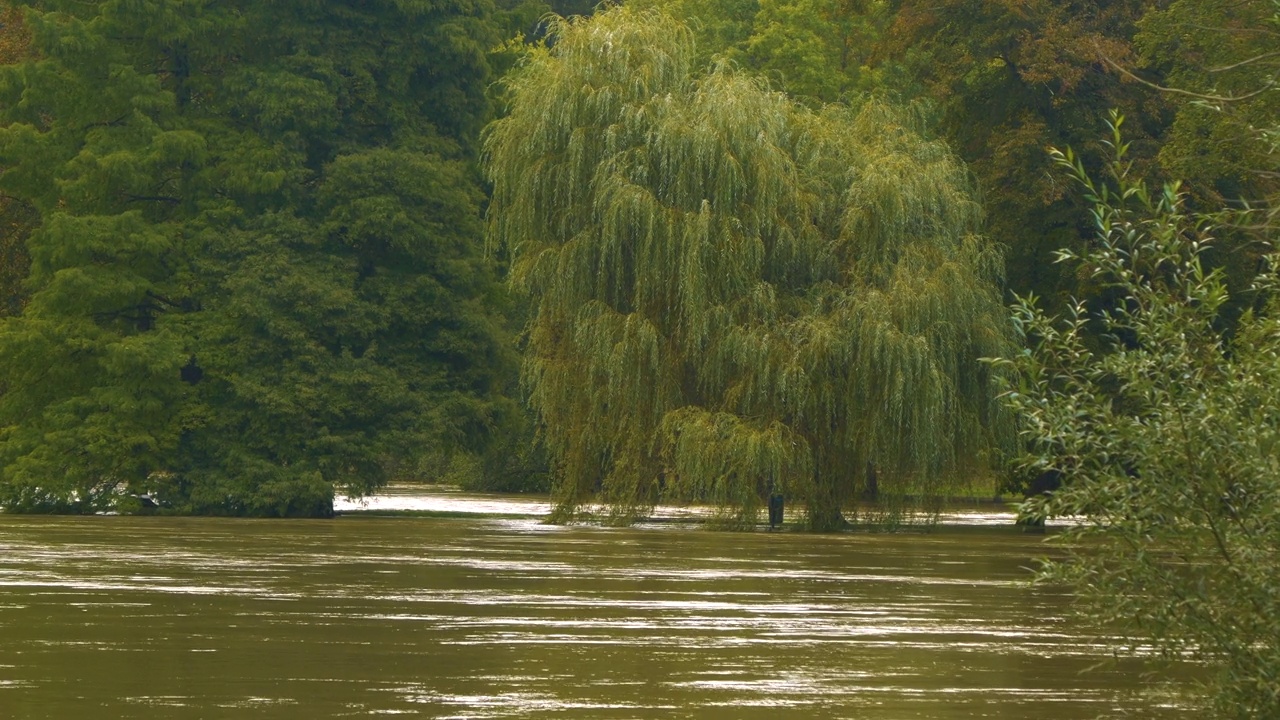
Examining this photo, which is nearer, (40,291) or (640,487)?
(640,487)

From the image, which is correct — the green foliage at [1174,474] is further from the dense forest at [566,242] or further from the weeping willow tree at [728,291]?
the weeping willow tree at [728,291]

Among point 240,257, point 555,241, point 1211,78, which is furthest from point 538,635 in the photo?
point 240,257

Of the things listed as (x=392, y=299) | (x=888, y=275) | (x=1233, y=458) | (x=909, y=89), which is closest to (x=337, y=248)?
(x=392, y=299)

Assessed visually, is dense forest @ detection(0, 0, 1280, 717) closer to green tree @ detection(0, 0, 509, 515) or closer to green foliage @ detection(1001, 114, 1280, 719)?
green tree @ detection(0, 0, 509, 515)

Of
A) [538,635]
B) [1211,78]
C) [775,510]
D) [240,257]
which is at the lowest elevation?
[538,635]

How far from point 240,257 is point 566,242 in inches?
407

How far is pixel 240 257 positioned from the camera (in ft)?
133

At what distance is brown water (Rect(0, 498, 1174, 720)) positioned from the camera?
40.1 feet

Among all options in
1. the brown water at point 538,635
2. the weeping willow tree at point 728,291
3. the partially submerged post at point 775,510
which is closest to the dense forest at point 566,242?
the weeping willow tree at point 728,291

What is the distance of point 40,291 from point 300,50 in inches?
302

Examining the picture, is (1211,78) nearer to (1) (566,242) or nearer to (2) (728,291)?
(2) (728,291)

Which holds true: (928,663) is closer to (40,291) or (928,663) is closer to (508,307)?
(40,291)

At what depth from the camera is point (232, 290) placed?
130 feet

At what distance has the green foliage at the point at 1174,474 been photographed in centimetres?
956
